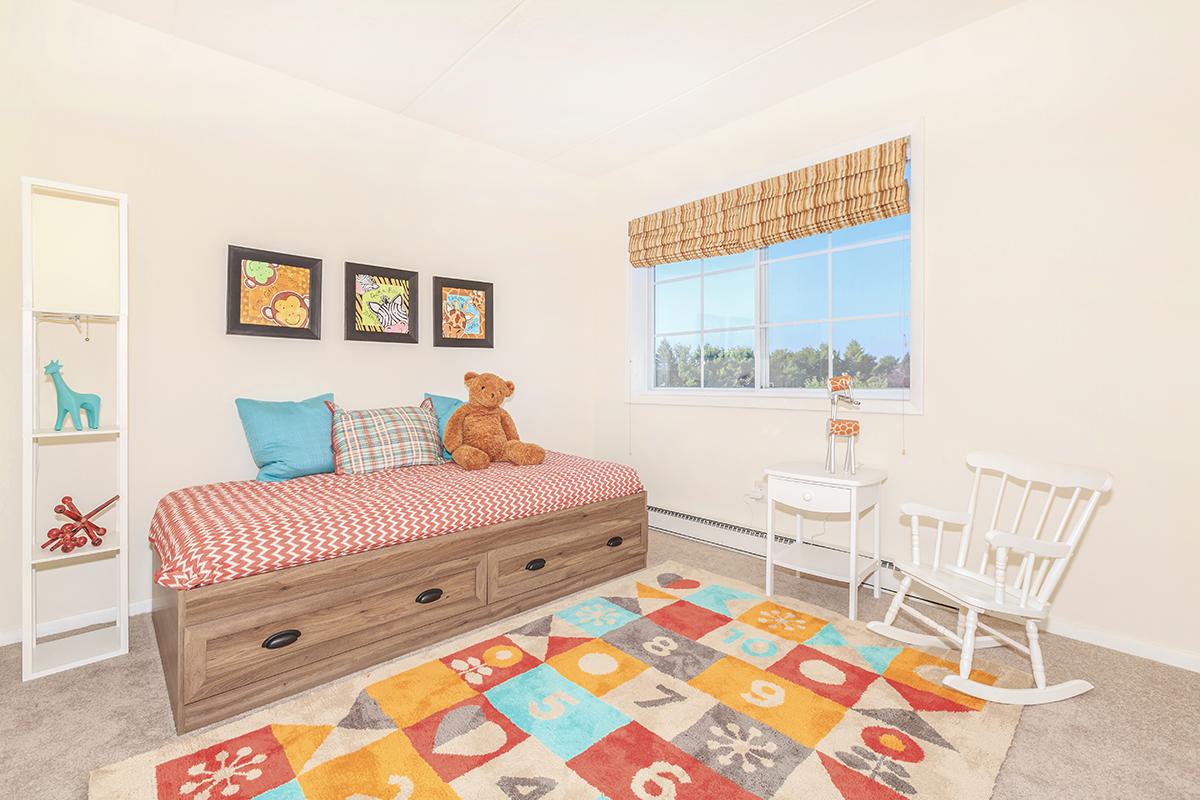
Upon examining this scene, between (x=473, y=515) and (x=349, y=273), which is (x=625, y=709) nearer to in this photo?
(x=473, y=515)

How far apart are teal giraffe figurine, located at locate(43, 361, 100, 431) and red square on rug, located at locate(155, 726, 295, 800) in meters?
1.39

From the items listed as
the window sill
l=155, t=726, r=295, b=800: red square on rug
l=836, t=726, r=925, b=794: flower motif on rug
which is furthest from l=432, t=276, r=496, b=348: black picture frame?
l=836, t=726, r=925, b=794: flower motif on rug

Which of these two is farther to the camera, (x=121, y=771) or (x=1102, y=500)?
(x=1102, y=500)

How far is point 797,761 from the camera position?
147 centimetres

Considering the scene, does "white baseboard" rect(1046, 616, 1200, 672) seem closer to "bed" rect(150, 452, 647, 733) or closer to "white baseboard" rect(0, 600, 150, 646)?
"bed" rect(150, 452, 647, 733)

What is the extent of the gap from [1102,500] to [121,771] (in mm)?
3412

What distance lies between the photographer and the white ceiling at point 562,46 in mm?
2293

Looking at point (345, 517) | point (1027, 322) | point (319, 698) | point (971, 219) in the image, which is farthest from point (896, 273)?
point (319, 698)

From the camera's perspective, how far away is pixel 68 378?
227cm

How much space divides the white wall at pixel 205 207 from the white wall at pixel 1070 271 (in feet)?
8.10

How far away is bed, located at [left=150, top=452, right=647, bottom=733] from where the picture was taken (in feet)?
5.42

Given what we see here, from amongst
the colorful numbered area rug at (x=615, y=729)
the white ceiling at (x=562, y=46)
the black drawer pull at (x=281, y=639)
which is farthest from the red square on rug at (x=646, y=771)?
the white ceiling at (x=562, y=46)

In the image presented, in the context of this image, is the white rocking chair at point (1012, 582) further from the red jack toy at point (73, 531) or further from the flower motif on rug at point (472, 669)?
the red jack toy at point (73, 531)

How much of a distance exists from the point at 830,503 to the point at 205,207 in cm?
324
